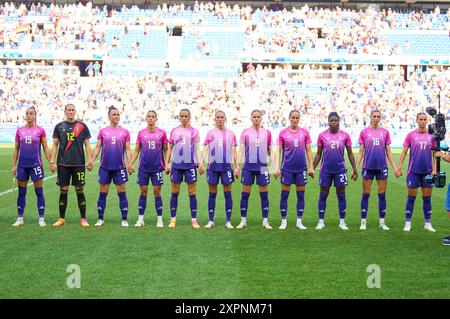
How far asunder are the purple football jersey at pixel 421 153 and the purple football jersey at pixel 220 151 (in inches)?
115

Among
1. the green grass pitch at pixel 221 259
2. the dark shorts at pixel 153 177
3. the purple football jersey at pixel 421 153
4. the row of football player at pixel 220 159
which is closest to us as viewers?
the green grass pitch at pixel 221 259

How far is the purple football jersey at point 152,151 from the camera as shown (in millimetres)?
11109

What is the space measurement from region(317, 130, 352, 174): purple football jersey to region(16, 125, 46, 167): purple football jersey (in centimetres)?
Answer: 461

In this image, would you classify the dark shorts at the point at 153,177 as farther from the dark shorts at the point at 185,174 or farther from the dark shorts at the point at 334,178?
the dark shorts at the point at 334,178

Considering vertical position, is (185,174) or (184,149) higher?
(184,149)

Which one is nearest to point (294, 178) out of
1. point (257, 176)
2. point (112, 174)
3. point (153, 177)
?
point (257, 176)

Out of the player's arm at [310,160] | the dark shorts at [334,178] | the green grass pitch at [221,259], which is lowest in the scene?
the green grass pitch at [221,259]

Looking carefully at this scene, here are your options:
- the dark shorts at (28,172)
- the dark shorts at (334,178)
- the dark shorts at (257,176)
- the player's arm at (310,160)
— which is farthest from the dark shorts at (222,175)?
the dark shorts at (28,172)

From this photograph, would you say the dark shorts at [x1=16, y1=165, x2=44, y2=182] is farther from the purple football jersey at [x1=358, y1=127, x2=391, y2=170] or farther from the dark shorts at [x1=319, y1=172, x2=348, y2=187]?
the purple football jersey at [x1=358, y1=127, x2=391, y2=170]

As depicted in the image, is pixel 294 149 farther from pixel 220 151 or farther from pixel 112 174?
pixel 112 174

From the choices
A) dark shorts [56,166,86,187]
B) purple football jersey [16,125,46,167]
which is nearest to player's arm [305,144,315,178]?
dark shorts [56,166,86,187]

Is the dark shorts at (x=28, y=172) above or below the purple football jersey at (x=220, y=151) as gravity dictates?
below

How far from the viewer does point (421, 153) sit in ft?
35.9

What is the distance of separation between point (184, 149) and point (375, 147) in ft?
10.1
